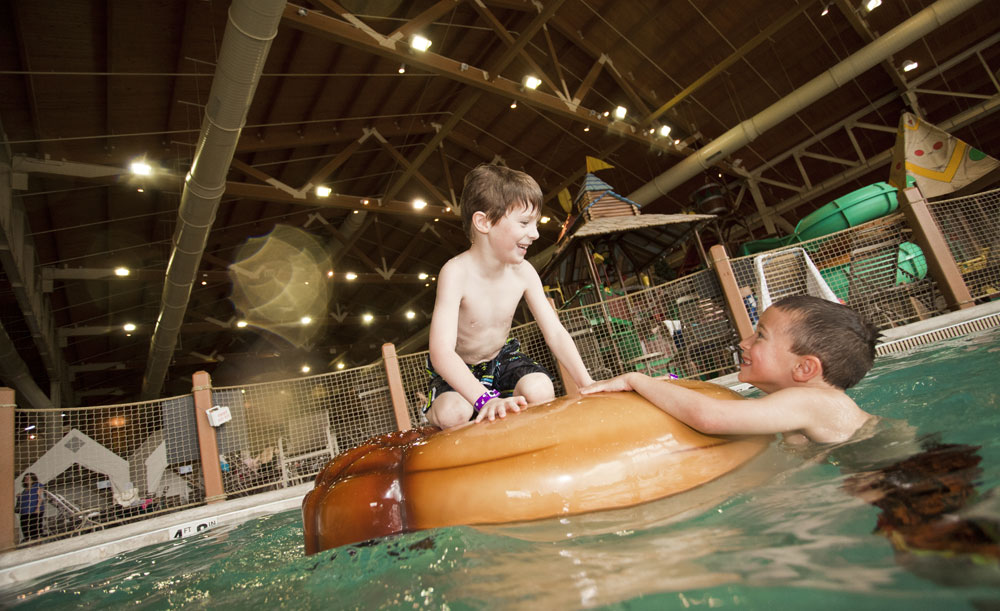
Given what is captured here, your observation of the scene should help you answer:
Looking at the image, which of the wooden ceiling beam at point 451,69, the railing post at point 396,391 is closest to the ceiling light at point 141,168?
the wooden ceiling beam at point 451,69

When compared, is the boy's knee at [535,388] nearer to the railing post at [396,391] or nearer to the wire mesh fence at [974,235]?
the railing post at [396,391]

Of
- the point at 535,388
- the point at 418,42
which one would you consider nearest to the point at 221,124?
the point at 418,42

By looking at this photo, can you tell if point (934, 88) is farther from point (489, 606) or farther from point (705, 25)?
point (489, 606)

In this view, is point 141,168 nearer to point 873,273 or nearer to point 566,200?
point 566,200

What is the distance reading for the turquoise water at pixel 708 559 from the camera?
0.62m

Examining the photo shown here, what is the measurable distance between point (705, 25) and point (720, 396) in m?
9.82

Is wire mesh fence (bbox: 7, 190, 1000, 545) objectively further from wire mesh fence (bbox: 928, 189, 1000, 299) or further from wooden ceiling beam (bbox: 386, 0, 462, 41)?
wooden ceiling beam (bbox: 386, 0, 462, 41)

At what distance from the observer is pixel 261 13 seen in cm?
441

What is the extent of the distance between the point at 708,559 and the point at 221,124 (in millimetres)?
6485

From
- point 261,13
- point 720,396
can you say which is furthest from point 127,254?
point 720,396

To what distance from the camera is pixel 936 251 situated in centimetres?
513

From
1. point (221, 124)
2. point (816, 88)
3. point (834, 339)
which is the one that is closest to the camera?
point (834, 339)

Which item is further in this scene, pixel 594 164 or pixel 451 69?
pixel 594 164

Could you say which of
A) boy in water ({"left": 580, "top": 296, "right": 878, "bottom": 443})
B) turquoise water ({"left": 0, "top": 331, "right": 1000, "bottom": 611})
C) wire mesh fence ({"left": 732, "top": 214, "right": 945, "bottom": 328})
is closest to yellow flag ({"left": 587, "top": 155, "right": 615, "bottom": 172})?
wire mesh fence ({"left": 732, "top": 214, "right": 945, "bottom": 328})
